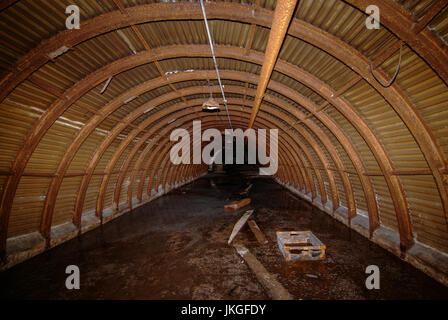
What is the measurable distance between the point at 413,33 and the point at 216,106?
19.1 ft

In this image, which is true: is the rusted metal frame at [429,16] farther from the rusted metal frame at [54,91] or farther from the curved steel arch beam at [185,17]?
the rusted metal frame at [54,91]

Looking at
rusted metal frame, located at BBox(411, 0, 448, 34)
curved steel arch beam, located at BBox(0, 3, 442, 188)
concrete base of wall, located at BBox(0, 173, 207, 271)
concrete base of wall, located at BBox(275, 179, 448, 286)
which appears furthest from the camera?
concrete base of wall, located at BBox(0, 173, 207, 271)

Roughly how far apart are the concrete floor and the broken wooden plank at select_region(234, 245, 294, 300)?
0.18 metres

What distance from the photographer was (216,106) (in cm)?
777

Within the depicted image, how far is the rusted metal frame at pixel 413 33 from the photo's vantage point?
3.53 metres

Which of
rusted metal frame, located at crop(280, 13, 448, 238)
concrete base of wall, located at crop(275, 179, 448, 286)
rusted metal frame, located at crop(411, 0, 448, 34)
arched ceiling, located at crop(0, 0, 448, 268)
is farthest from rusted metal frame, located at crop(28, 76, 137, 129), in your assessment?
concrete base of wall, located at crop(275, 179, 448, 286)

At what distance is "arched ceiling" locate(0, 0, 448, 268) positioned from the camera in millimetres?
4379

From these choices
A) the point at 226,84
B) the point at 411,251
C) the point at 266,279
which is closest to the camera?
the point at 266,279

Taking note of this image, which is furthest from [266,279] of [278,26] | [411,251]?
[278,26]

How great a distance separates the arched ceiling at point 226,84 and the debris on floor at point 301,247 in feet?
9.45

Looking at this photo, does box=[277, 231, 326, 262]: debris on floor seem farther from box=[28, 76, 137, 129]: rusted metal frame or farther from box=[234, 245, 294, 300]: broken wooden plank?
box=[28, 76, 137, 129]: rusted metal frame

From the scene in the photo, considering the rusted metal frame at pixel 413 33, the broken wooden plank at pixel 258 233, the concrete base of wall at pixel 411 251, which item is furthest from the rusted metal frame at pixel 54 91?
the concrete base of wall at pixel 411 251

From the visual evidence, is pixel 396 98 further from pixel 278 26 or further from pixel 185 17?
pixel 185 17
